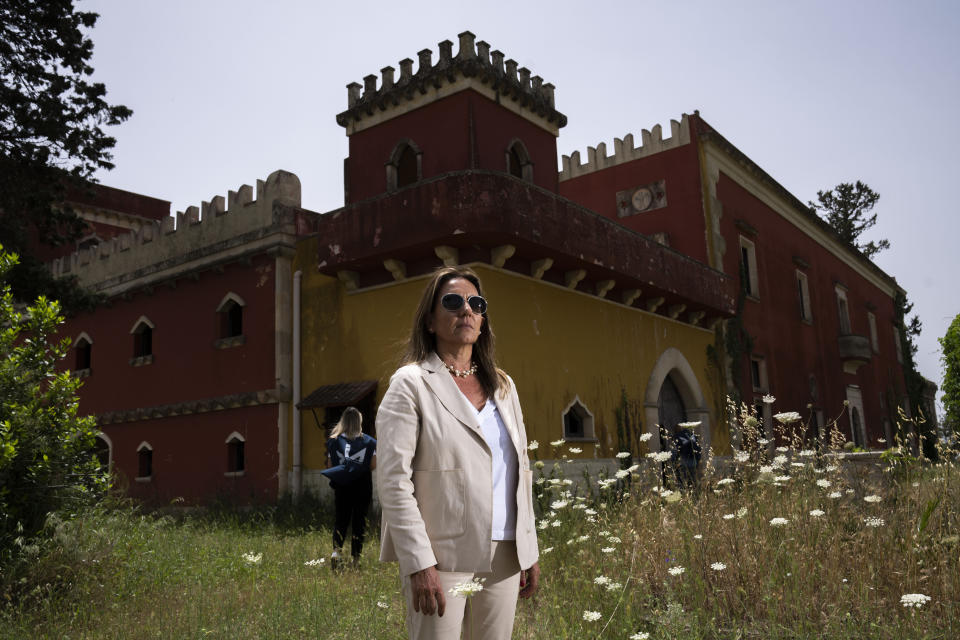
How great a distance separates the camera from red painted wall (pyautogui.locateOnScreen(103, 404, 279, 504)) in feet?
44.7

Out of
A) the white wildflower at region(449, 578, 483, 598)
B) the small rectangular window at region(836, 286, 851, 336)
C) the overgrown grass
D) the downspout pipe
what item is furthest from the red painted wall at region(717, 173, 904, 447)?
the white wildflower at region(449, 578, 483, 598)

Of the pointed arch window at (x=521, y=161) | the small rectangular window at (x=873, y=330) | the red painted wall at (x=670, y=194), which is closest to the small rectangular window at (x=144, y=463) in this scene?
the pointed arch window at (x=521, y=161)

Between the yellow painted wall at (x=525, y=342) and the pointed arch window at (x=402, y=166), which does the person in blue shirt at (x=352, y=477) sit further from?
the pointed arch window at (x=402, y=166)

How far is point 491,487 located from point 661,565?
2785 mm

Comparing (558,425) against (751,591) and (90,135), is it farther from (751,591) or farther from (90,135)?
(90,135)

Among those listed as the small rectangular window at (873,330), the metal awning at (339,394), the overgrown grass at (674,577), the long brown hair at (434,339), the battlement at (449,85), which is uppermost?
the battlement at (449,85)

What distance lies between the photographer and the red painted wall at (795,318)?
1930 cm

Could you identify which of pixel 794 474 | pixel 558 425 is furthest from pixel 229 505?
pixel 794 474

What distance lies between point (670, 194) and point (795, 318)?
6.73 meters

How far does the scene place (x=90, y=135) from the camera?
1248 cm

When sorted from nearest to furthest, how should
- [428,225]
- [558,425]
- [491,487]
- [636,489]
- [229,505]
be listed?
[491,487], [636,489], [428,225], [558,425], [229,505]

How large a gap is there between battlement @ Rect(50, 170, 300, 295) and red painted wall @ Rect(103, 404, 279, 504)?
331 cm

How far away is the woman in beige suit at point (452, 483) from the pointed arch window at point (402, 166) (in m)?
11.0

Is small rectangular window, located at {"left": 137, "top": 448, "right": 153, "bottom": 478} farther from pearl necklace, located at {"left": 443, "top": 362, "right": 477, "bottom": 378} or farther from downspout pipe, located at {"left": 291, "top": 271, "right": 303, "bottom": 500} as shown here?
pearl necklace, located at {"left": 443, "top": 362, "right": 477, "bottom": 378}
